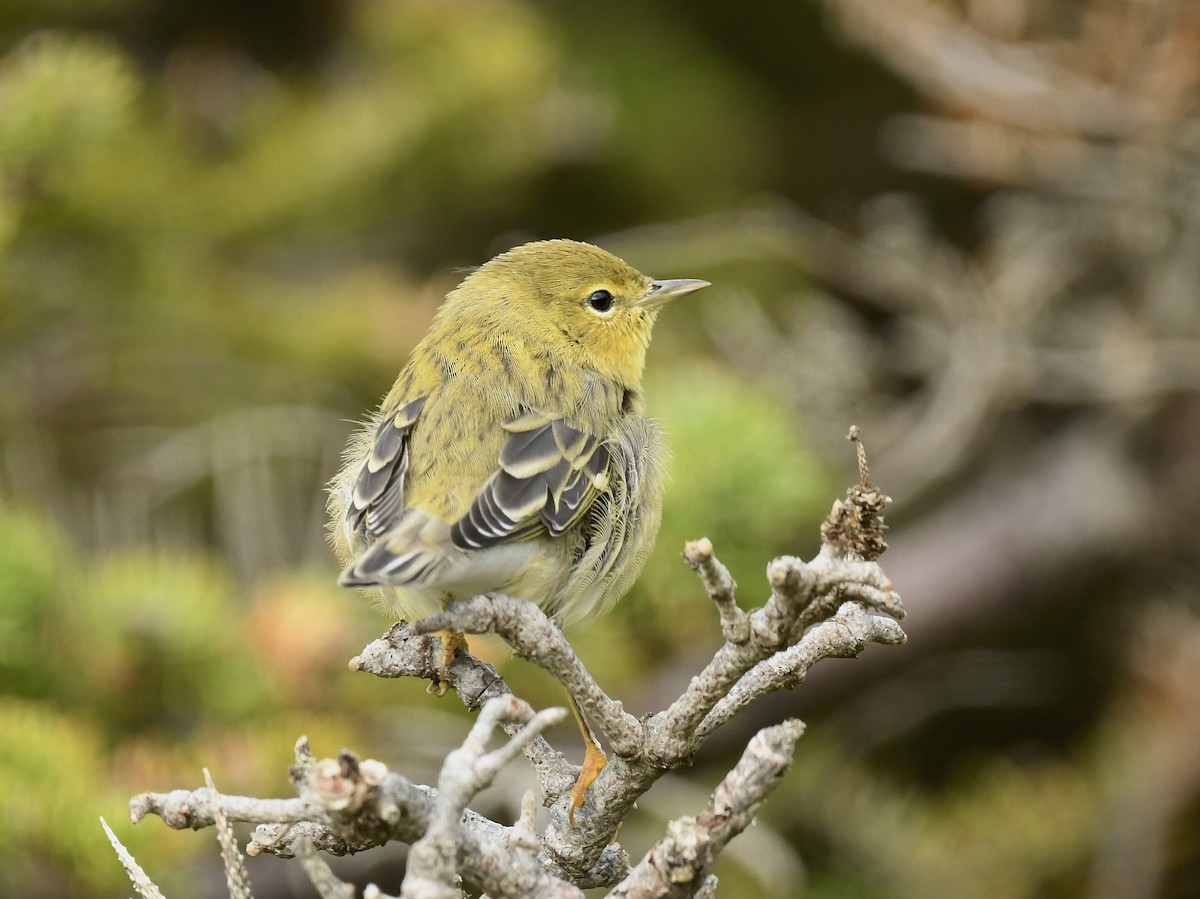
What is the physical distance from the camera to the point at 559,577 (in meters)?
2.87

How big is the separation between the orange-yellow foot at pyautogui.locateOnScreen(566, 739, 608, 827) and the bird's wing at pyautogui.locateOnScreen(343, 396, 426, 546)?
27.1 inches

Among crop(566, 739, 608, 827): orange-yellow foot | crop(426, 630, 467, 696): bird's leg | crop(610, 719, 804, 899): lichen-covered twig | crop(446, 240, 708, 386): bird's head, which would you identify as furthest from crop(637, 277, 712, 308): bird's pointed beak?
crop(610, 719, 804, 899): lichen-covered twig

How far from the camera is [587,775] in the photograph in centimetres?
223

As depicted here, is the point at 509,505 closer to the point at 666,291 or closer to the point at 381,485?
the point at 381,485

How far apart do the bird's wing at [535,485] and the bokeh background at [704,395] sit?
749mm

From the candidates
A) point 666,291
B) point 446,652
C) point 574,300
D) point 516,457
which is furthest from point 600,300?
point 446,652

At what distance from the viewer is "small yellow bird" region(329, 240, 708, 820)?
Result: 8.61ft

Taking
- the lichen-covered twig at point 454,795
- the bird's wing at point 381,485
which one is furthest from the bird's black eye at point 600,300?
the lichen-covered twig at point 454,795

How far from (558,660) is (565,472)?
1.04 m

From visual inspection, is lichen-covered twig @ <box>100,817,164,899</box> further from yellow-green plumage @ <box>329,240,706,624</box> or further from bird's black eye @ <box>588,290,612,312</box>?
bird's black eye @ <box>588,290,612,312</box>

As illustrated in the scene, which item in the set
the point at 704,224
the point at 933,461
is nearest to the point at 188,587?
the point at 704,224

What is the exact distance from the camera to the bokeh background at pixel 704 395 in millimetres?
3721

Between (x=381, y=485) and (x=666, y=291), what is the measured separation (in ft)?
4.18

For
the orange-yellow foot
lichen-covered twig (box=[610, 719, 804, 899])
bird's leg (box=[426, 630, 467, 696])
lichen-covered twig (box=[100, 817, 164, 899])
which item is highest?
bird's leg (box=[426, 630, 467, 696])
